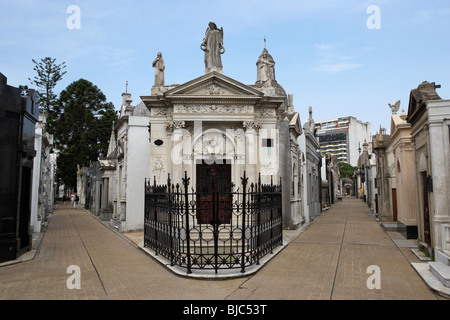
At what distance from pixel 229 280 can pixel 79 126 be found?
4035 cm

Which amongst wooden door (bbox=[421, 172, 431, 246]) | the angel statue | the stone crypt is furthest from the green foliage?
wooden door (bbox=[421, 172, 431, 246])

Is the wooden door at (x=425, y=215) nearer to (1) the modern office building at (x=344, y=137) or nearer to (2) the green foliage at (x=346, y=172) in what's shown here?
(2) the green foliage at (x=346, y=172)

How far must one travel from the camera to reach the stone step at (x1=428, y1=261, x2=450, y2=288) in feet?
21.7

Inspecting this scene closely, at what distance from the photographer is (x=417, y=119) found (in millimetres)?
10078

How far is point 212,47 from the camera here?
14.7 m

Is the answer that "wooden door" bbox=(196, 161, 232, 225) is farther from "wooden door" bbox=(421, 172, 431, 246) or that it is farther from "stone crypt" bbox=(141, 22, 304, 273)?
"wooden door" bbox=(421, 172, 431, 246)

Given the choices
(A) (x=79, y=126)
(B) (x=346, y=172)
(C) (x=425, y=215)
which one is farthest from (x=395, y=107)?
(B) (x=346, y=172)

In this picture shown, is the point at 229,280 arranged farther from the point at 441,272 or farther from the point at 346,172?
the point at 346,172

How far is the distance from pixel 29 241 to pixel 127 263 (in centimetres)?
422

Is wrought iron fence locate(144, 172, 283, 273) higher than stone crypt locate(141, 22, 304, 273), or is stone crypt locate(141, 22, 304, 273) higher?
stone crypt locate(141, 22, 304, 273)

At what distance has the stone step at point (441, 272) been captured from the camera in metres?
6.61

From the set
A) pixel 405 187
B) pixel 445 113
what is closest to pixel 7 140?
pixel 445 113

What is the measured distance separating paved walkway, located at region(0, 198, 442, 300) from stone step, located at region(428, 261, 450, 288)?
357mm
